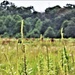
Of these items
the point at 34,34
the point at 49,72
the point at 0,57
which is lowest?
the point at 34,34

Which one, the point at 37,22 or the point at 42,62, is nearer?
the point at 42,62

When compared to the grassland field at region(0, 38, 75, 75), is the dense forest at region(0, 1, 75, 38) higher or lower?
lower

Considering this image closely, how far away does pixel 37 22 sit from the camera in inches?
1976

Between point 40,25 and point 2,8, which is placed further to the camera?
point 2,8

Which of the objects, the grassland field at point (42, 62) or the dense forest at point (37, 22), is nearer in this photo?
the grassland field at point (42, 62)

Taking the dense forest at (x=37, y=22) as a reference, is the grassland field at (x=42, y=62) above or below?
above

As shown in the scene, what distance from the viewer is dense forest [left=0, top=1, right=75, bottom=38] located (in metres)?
43.7

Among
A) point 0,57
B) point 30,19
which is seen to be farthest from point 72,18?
point 0,57

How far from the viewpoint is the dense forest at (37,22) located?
43.7 m

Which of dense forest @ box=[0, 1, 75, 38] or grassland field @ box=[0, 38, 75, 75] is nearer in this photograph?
grassland field @ box=[0, 38, 75, 75]

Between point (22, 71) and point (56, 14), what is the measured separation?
58318mm

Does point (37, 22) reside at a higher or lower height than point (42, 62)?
lower

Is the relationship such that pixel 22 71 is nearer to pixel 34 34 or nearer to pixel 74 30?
pixel 34 34

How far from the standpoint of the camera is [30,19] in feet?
167
